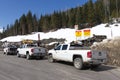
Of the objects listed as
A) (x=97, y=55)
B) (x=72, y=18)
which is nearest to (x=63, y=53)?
(x=97, y=55)

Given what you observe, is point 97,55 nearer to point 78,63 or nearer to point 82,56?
point 82,56

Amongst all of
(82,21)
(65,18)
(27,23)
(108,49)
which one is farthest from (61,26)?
(108,49)

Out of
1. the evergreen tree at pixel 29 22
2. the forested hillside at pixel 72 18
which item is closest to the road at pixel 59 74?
the forested hillside at pixel 72 18

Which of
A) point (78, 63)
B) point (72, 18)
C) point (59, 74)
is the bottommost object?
point (59, 74)

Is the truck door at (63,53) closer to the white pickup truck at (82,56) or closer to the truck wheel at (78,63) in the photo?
the white pickup truck at (82,56)

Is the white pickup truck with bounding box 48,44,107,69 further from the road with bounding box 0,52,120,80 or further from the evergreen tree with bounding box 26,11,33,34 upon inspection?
the evergreen tree with bounding box 26,11,33,34

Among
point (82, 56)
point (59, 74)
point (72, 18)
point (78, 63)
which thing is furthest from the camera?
point (72, 18)

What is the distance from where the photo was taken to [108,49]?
2153cm

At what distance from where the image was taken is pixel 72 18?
361 feet

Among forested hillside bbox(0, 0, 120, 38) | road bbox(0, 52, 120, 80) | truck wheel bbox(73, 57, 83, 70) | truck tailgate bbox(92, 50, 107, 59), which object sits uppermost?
forested hillside bbox(0, 0, 120, 38)

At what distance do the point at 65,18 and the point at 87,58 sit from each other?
10372 cm

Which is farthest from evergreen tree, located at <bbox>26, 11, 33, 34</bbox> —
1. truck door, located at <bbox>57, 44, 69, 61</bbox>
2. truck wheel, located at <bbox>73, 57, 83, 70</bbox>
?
truck wheel, located at <bbox>73, 57, 83, 70</bbox>

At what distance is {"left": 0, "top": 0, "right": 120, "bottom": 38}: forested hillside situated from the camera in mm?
96231

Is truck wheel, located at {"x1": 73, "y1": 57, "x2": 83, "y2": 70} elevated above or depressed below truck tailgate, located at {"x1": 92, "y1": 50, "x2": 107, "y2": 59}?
below
